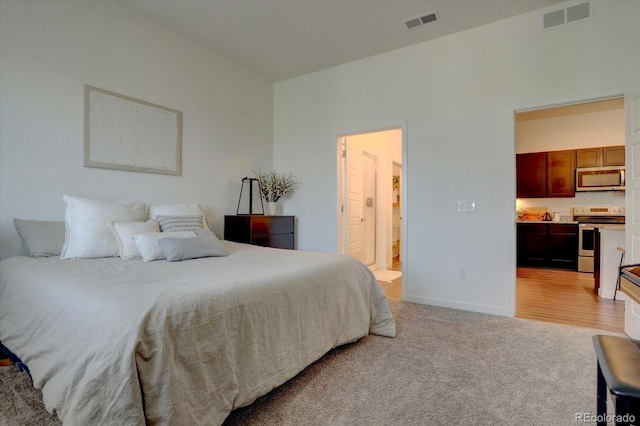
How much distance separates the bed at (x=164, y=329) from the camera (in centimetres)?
109

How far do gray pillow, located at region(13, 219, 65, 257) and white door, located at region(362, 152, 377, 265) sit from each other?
3949 mm

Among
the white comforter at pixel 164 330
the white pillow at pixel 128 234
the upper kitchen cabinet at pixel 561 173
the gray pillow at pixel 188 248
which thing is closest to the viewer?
the white comforter at pixel 164 330

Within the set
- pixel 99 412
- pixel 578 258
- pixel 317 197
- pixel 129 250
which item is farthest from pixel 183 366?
pixel 578 258

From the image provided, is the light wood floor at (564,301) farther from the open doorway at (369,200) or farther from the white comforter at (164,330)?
the white comforter at (164,330)

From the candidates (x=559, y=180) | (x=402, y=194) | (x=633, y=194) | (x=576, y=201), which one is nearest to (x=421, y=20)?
(x=402, y=194)

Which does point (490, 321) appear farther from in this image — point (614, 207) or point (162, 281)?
point (614, 207)

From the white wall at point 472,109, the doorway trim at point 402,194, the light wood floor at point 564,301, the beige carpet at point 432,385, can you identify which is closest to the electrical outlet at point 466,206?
the white wall at point 472,109

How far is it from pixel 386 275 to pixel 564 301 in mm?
2272

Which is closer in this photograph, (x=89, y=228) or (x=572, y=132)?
(x=89, y=228)

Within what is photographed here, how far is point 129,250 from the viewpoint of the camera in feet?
7.61

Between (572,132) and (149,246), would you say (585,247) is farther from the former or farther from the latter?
(149,246)

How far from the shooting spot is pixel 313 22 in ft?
10.6

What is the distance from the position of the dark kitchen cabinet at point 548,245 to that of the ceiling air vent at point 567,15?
13.0 feet

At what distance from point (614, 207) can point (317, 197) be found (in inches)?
208
